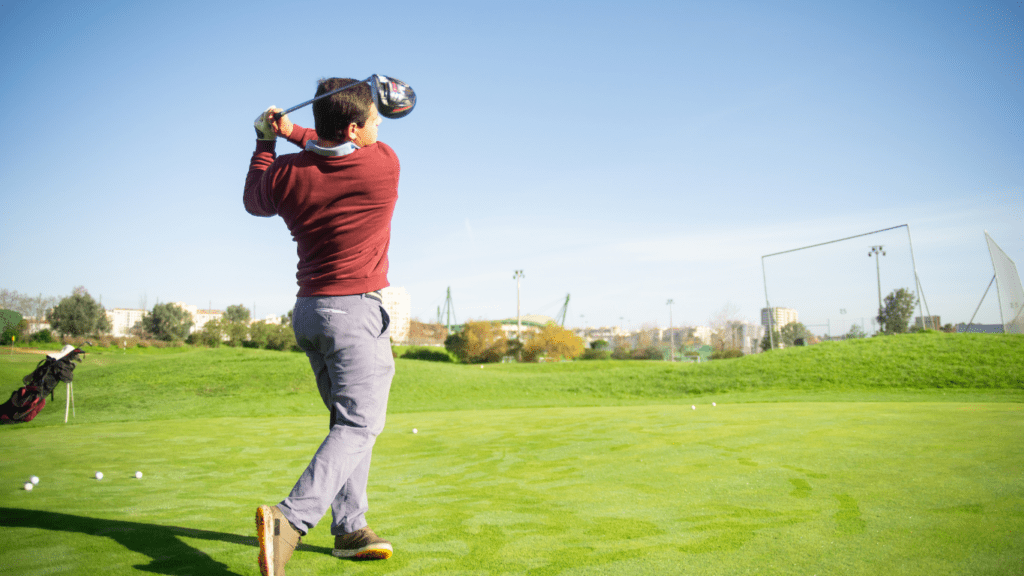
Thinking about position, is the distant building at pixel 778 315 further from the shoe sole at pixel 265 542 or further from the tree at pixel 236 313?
the tree at pixel 236 313

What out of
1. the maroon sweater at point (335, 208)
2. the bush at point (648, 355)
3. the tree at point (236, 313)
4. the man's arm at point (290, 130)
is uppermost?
the tree at point (236, 313)

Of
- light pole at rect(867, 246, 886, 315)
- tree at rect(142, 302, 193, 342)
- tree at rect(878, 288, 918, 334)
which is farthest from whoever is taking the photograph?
tree at rect(142, 302, 193, 342)

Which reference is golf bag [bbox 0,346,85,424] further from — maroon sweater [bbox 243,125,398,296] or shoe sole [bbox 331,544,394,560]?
shoe sole [bbox 331,544,394,560]

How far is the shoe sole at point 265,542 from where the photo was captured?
7.07 ft

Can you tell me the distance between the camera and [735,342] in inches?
2820

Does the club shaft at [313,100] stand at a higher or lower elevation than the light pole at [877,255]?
lower

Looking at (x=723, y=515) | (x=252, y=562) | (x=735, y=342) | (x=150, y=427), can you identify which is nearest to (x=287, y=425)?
(x=150, y=427)

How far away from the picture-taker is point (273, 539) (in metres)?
2.20

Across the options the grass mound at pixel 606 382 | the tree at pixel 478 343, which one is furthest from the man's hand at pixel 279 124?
the tree at pixel 478 343

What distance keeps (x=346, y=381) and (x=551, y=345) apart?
176 feet

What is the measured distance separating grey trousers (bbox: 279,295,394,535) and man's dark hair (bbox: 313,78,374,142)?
2.65ft

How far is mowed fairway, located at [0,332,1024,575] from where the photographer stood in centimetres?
245

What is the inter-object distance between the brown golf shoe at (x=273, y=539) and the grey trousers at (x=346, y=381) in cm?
18

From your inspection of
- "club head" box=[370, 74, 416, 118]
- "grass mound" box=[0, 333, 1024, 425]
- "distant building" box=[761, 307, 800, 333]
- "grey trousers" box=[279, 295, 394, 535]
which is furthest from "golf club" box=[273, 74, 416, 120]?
"distant building" box=[761, 307, 800, 333]
